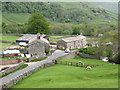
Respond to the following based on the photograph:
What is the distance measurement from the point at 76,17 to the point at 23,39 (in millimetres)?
123279

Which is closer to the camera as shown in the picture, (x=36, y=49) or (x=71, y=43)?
(x=36, y=49)

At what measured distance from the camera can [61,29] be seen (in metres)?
130

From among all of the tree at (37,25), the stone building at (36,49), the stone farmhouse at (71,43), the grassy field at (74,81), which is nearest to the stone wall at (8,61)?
the stone building at (36,49)

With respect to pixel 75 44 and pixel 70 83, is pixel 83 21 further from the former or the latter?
pixel 70 83

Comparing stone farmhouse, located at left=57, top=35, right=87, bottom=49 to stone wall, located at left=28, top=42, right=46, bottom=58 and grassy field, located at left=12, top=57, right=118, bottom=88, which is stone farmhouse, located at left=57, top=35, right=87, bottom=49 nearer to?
stone wall, located at left=28, top=42, right=46, bottom=58

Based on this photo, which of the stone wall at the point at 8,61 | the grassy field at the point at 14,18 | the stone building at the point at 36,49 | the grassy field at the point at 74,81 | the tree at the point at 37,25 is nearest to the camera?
the grassy field at the point at 74,81

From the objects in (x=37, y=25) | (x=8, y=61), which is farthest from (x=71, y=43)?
(x=8, y=61)

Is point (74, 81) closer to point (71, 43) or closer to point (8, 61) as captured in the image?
point (8, 61)

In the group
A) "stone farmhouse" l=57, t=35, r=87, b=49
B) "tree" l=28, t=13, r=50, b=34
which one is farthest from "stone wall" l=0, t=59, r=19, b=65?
"tree" l=28, t=13, r=50, b=34

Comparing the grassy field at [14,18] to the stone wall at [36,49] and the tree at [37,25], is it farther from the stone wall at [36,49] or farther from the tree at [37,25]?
the stone wall at [36,49]

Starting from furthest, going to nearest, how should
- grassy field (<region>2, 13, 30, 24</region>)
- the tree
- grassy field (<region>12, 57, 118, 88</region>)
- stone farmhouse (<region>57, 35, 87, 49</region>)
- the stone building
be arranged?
grassy field (<region>2, 13, 30, 24</region>)
the tree
stone farmhouse (<region>57, 35, 87, 49</region>)
the stone building
grassy field (<region>12, 57, 118, 88</region>)

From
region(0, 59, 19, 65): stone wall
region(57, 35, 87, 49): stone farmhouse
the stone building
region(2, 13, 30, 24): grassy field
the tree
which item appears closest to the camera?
region(0, 59, 19, 65): stone wall

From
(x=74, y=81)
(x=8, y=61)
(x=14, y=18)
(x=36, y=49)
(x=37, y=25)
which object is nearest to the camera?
(x=74, y=81)

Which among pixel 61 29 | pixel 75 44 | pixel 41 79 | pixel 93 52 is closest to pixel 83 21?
pixel 61 29
